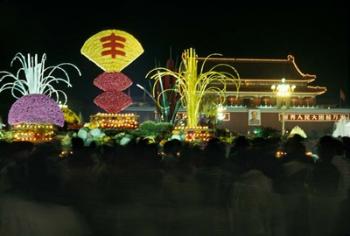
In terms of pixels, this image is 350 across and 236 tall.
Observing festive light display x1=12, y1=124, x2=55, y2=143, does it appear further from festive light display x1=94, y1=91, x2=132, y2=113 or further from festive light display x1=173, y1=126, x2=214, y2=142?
festive light display x1=94, y1=91, x2=132, y2=113

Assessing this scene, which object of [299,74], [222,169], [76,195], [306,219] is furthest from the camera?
[299,74]

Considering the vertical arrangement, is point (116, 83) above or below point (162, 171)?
above

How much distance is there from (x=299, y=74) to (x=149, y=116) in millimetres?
13691

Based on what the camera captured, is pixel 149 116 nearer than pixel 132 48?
No

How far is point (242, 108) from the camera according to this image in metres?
43.3

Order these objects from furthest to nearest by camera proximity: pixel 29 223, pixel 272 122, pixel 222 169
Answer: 1. pixel 272 122
2. pixel 222 169
3. pixel 29 223

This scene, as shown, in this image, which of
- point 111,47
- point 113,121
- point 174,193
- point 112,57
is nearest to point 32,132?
point 113,121

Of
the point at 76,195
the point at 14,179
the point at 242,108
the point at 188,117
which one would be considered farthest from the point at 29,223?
the point at 242,108

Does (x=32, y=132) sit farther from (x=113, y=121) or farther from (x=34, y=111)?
(x=113, y=121)

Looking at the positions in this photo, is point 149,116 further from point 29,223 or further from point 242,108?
point 29,223

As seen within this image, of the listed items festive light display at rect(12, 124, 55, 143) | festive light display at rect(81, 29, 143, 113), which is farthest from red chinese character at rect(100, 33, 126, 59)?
festive light display at rect(12, 124, 55, 143)

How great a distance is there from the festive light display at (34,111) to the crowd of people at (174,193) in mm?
16643

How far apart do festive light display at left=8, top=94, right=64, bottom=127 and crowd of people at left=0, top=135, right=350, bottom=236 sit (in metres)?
16.6

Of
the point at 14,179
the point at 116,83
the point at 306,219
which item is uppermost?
the point at 116,83
